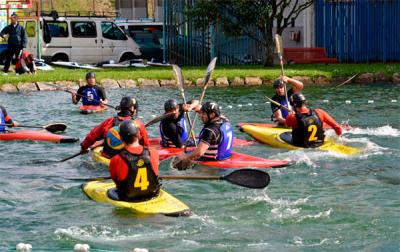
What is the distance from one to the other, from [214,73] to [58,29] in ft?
22.9

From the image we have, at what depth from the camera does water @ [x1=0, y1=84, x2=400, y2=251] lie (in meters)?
9.63

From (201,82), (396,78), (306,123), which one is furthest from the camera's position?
(396,78)

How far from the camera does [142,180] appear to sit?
1021 centimetres

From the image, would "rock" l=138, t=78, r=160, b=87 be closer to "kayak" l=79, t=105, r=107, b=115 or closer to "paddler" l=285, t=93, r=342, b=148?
"kayak" l=79, t=105, r=107, b=115

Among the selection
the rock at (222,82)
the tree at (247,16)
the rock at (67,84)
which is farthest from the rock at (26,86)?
the tree at (247,16)

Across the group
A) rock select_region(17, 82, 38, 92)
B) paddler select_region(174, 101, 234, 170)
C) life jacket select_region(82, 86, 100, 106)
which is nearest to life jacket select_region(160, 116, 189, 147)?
paddler select_region(174, 101, 234, 170)

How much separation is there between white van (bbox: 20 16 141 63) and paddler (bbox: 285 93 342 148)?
17.5 metres

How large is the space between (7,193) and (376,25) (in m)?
20.3

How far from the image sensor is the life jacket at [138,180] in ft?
33.1

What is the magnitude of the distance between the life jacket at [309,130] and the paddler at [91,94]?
6.16 m

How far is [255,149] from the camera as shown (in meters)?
15.2

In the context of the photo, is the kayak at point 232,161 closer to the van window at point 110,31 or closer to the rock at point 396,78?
the rock at point 396,78

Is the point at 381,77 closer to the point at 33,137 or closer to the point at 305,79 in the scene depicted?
the point at 305,79

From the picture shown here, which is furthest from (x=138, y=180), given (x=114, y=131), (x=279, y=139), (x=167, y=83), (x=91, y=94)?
(x=167, y=83)
